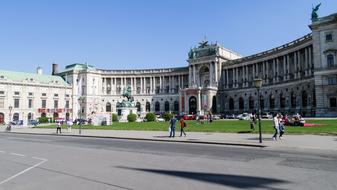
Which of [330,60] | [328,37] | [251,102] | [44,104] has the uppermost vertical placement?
[328,37]

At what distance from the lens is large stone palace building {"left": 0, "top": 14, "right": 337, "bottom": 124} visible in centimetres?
7588

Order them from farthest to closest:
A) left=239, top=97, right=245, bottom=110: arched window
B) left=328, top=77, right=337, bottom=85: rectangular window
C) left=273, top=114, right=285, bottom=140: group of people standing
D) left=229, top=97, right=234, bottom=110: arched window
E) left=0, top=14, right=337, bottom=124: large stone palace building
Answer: left=229, top=97, right=234, bottom=110: arched window → left=239, top=97, right=245, bottom=110: arched window → left=0, top=14, right=337, bottom=124: large stone palace building → left=328, top=77, right=337, bottom=85: rectangular window → left=273, top=114, right=285, bottom=140: group of people standing

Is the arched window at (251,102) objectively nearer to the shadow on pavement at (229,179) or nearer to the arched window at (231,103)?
the arched window at (231,103)

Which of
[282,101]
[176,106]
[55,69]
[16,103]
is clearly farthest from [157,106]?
[282,101]

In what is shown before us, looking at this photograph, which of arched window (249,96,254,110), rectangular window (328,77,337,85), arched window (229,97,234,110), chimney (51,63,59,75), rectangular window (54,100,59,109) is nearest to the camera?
rectangular window (328,77,337,85)

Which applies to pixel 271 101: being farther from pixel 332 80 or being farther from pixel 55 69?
pixel 55 69

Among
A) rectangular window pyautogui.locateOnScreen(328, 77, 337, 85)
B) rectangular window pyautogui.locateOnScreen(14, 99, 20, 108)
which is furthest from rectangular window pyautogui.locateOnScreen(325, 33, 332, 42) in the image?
rectangular window pyautogui.locateOnScreen(14, 99, 20, 108)

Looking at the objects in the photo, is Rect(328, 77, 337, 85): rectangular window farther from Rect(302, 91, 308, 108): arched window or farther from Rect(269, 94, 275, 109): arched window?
Rect(269, 94, 275, 109): arched window

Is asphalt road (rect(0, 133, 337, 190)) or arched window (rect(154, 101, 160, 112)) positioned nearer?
asphalt road (rect(0, 133, 337, 190))

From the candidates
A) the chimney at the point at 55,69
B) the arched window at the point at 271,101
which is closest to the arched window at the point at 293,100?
the arched window at the point at 271,101

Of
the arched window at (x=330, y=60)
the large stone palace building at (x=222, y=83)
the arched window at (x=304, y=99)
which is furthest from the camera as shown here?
the arched window at (x=304, y=99)

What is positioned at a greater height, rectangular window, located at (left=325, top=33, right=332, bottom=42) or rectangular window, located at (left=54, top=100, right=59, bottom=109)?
rectangular window, located at (left=325, top=33, right=332, bottom=42)

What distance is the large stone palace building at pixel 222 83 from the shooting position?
75875mm

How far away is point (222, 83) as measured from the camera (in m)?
128
